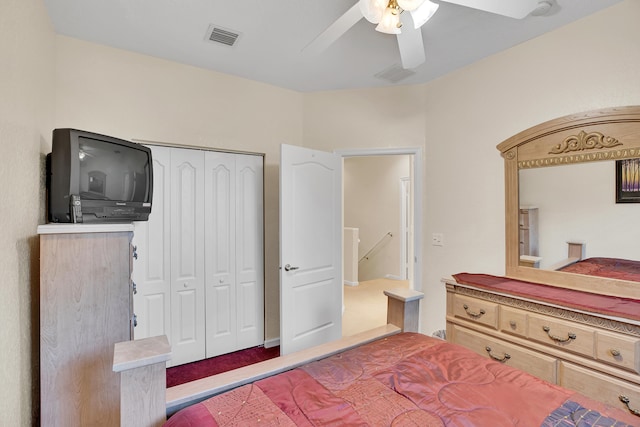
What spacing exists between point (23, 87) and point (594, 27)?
3.15m

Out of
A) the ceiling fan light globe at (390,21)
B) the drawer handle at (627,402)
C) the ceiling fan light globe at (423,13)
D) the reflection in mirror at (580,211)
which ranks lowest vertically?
the drawer handle at (627,402)

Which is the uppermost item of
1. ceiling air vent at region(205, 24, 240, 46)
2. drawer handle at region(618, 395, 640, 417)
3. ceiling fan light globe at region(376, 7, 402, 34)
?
ceiling air vent at region(205, 24, 240, 46)

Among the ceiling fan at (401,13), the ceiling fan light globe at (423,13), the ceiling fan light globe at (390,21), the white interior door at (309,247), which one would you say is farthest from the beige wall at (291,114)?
the ceiling fan light globe at (390,21)

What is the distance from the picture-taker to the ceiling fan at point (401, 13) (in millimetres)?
1398

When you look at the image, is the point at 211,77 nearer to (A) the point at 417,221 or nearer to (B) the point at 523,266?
(A) the point at 417,221

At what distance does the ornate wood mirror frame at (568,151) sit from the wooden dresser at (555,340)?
421 mm

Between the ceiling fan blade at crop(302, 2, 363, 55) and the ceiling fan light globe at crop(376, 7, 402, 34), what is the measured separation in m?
0.11

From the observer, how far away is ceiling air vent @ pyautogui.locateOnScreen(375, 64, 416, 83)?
107 inches

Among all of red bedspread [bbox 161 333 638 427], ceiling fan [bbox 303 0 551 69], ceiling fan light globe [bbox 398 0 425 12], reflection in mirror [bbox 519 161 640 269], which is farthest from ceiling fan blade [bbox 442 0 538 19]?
red bedspread [bbox 161 333 638 427]

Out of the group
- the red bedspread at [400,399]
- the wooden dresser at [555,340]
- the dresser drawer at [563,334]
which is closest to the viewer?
the red bedspread at [400,399]

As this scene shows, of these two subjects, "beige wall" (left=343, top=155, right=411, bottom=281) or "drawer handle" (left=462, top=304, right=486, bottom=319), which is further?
"beige wall" (left=343, top=155, right=411, bottom=281)

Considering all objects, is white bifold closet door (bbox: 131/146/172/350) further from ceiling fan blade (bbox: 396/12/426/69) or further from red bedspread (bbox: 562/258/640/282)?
red bedspread (bbox: 562/258/640/282)

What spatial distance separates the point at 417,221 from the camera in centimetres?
302

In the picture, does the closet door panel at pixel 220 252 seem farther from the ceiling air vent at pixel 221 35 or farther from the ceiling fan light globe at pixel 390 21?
the ceiling fan light globe at pixel 390 21
